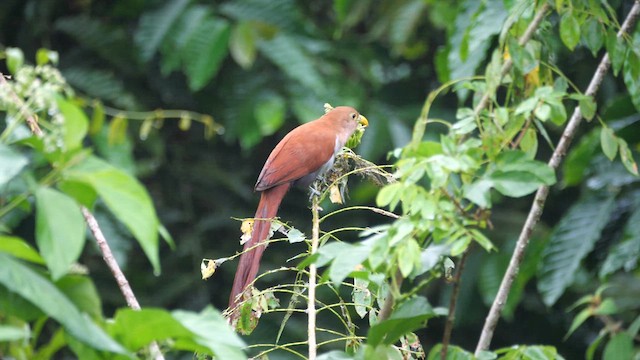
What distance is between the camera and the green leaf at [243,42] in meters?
4.80

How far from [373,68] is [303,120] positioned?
1.39 meters

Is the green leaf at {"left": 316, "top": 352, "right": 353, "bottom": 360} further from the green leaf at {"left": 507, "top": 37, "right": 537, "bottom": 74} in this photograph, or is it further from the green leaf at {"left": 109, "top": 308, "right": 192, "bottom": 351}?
the green leaf at {"left": 507, "top": 37, "right": 537, "bottom": 74}

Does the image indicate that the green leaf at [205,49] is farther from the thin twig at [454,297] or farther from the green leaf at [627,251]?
the thin twig at [454,297]

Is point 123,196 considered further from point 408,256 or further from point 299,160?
point 299,160

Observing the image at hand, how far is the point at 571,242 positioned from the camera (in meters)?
4.01

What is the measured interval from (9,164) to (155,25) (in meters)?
4.08

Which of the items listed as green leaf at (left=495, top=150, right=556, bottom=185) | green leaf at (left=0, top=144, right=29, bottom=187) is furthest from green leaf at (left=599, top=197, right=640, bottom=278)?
green leaf at (left=0, top=144, right=29, bottom=187)

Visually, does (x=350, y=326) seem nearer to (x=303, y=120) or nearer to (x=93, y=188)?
(x=93, y=188)

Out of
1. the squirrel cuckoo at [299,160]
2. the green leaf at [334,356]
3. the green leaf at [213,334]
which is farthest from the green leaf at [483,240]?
the squirrel cuckoo at [299,160]

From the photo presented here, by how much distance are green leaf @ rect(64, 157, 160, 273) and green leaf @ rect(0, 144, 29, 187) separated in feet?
0.20

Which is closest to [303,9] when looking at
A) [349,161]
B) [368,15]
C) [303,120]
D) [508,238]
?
[368,15]

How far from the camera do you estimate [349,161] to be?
259 cm

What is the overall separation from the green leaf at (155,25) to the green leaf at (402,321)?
3.76 m

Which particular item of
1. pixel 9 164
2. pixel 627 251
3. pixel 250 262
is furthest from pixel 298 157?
pixel 9 164
